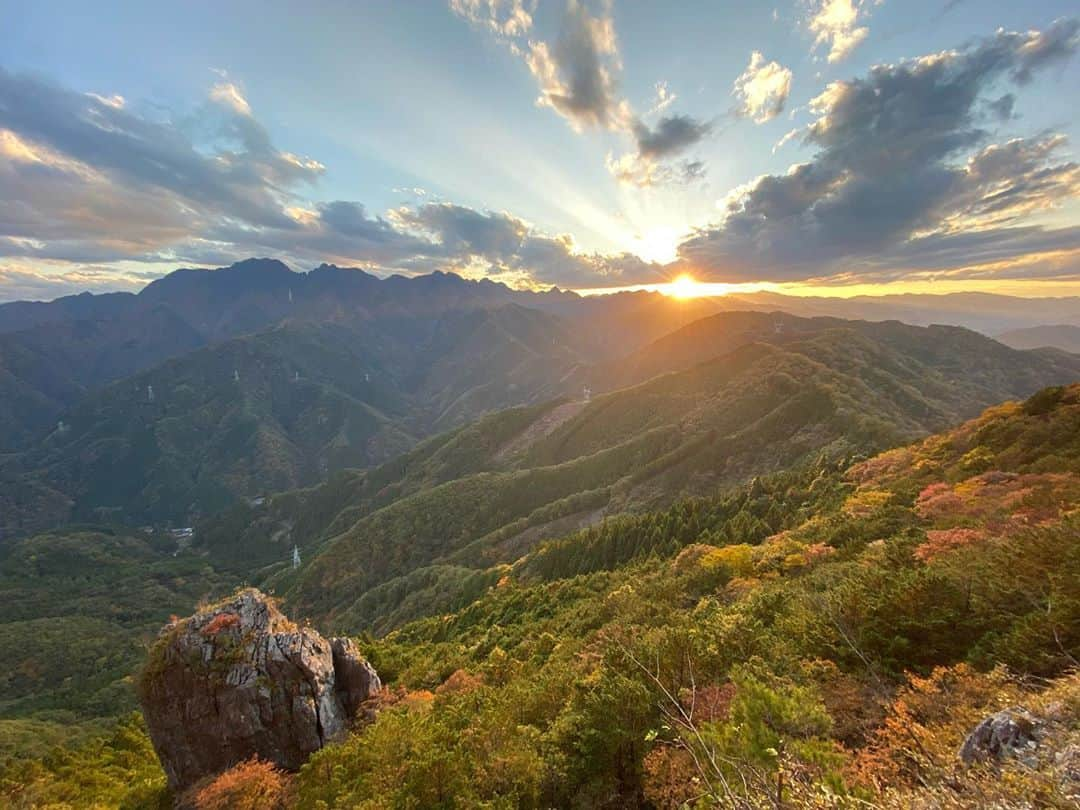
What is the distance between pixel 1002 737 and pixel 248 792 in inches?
1039

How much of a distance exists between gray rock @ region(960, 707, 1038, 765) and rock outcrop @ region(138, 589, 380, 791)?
30.9 metres

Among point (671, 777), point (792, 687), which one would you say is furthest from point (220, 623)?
point (792, 687)

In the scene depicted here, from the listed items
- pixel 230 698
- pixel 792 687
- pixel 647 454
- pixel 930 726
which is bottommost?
pixel 647 454

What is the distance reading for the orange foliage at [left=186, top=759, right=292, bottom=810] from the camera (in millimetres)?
20422

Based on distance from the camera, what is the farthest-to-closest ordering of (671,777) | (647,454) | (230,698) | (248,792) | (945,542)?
(647,454) → (230,698) → (945,542) → (248,792) → (671,777)

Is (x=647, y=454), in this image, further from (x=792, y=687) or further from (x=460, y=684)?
(x=792, y=687)

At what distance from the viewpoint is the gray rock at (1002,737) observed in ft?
25.4

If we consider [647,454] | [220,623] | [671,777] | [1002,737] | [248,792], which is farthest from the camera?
[647,454]

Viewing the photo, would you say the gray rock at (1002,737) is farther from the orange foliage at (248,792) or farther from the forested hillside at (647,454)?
the forested hillside at (647,454)

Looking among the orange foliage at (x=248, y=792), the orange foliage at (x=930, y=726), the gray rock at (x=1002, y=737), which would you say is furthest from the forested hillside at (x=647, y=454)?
the gray rock at (x=1002, y=737)

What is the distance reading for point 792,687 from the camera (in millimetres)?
12734

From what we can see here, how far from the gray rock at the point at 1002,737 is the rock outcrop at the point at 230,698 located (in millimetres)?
30853

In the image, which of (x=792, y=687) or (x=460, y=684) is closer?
(x=792, y=687)

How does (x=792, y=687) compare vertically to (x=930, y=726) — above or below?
below
